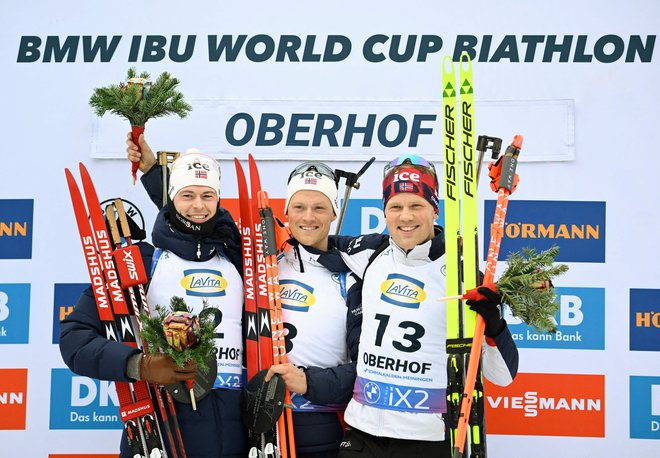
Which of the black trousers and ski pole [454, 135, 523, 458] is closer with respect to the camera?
ski pole [454, 135, 523, 458]

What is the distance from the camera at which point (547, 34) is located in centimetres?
408

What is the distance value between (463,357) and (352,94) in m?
1.88

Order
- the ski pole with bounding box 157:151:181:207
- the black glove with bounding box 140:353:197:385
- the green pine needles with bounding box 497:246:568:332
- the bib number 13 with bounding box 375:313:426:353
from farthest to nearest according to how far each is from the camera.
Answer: the ski pole with bounding box 157:151:181:207
the bib number 13 with bounding box 375:313:426:353
the black glove with bounding box 140:353:197:385
the green pine needles with bounding box 497:246:568:332

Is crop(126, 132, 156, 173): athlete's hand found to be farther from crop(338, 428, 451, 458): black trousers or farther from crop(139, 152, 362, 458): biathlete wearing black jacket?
crop(338, 428, 451, 458): black trousers

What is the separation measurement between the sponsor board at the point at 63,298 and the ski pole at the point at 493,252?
2.37 meters

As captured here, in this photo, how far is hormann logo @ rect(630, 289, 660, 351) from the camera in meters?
4.00

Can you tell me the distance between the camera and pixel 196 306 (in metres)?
2.99

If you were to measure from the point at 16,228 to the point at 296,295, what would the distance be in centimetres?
189

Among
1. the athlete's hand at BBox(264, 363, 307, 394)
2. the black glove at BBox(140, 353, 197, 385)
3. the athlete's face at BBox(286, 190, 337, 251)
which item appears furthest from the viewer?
the athlete's face at BBox(286, 190, 337, 251)

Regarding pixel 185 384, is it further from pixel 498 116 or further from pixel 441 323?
pixel 498 116

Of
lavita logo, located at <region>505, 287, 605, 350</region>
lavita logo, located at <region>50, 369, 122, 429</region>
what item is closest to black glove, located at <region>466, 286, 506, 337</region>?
lavita logo, located at <region>505, 287, 605, 350</region>

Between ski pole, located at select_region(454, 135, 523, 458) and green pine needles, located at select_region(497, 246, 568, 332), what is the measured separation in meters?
0.10

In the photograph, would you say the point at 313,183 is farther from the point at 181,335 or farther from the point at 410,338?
the point at 181,335

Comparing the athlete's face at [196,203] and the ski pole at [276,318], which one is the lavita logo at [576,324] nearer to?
the ski pole at [276,318]
